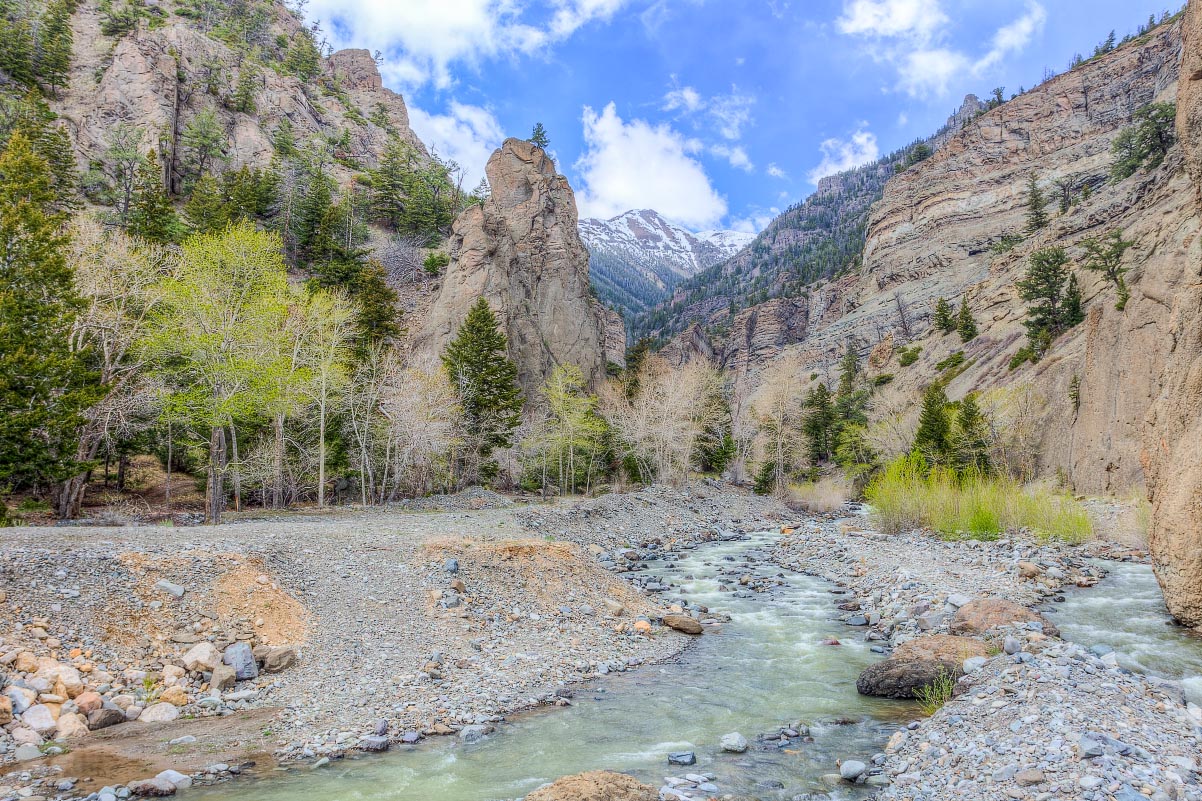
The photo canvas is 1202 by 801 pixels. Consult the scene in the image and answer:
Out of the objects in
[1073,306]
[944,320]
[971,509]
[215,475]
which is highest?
[944,320]

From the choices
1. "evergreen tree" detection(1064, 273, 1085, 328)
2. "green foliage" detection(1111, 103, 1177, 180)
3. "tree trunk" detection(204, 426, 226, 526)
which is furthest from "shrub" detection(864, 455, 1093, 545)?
"green foliage" detection(1111, 103, 1177, 180)

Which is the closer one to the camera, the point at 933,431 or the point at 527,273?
the point at 933,431

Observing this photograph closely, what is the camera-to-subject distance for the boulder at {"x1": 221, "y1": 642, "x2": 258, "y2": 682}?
27.5 feet

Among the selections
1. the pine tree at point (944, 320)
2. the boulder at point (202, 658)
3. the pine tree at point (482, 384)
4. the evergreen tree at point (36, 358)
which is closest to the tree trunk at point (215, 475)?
the evergreen tree at point (36, 358)

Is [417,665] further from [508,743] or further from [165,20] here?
[165,20]

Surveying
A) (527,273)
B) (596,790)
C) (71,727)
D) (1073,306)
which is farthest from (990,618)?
(527,273)

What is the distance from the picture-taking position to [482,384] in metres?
39.3

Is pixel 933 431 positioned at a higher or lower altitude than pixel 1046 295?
lower

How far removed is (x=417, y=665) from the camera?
9.16 m

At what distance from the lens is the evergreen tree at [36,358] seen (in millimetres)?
16688

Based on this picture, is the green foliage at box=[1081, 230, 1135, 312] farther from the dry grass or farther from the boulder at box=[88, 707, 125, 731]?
the boulder at box=[88, 707, 125, 731]

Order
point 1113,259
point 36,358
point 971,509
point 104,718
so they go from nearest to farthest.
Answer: point 104,718
point 36,358
point 971,509
point 1113,259

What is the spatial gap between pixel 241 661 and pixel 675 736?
6.46m

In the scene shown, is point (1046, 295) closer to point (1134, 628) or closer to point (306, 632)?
point (1134, 628)
